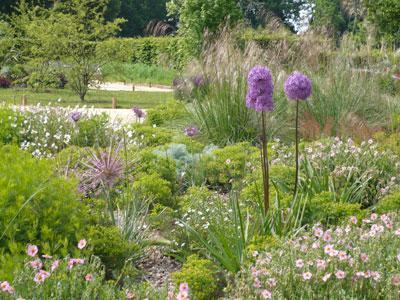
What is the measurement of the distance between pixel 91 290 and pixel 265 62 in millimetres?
7919

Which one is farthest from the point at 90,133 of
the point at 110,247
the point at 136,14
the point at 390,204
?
the point at 136,14

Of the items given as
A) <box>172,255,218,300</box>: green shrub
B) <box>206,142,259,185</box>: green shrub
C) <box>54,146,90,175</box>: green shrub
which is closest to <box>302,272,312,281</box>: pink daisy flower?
<box>172,255,218,300</box>: green shrub

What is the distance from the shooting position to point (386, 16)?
21.8 meters

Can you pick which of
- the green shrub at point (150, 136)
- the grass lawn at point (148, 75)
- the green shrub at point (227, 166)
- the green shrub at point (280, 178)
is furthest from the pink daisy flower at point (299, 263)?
the grass lawn at point (148, 75)

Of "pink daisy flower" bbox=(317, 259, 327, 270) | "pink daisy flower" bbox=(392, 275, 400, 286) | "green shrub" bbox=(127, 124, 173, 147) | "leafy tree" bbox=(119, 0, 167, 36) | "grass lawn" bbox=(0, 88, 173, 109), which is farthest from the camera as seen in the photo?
"leafy tree" bbox=(119, 0, 167, 36)

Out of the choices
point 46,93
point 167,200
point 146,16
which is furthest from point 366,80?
point 146,16

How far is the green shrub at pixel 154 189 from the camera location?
18.0ft

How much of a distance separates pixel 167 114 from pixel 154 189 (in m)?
4.34

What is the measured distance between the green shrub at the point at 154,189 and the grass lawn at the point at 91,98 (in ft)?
37.7

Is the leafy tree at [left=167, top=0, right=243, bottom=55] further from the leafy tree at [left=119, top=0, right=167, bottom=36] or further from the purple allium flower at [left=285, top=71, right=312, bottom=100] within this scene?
the leafy tree at [left=119, top=0, right=167, bottom=36]

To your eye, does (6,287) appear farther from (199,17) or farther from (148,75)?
(148,75)

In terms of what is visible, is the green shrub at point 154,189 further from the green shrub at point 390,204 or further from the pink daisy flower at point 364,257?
the pink daisy flower at point 364,257

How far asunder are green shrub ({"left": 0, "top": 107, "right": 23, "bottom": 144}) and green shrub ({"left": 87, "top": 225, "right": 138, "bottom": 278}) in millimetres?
4051

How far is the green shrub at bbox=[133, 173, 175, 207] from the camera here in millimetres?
5500
